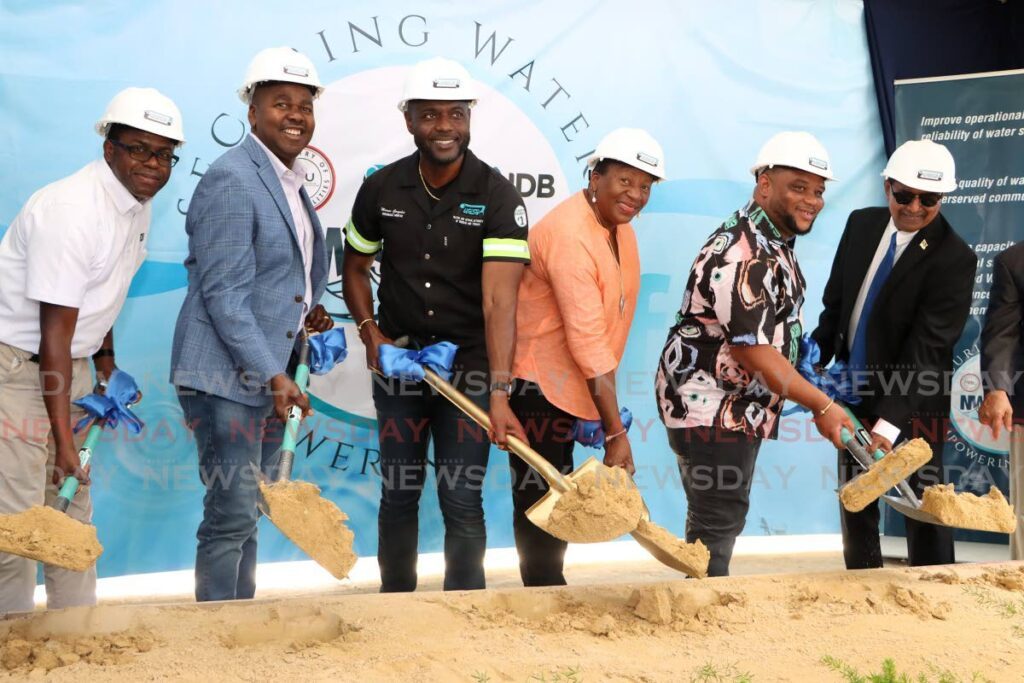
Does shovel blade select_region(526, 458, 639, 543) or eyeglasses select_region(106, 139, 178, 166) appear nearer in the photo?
shovel blade select_region(526, 458, 639, 543)

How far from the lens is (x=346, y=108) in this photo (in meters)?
4.14

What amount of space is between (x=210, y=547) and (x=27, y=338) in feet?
2.46

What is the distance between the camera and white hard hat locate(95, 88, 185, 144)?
9.39 ft

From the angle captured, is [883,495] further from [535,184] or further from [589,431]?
[535,184]

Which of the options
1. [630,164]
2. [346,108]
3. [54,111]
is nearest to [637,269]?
[630,164]

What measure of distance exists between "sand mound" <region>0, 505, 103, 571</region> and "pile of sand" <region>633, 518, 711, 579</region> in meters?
1.37

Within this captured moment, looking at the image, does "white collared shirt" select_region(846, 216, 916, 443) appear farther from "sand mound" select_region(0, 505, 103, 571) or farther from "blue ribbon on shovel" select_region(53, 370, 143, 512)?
"sand mound" select_region(0, 505, 103, 571)

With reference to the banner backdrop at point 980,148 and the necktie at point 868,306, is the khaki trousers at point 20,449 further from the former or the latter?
the banner backdrop at point 980,148

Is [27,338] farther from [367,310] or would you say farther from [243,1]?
[243,1]

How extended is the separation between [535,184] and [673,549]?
198cm

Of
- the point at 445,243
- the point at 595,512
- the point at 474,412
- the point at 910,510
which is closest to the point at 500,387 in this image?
the point at 474,412

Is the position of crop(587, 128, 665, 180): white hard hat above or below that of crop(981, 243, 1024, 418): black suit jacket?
above

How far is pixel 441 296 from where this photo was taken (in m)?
3.23

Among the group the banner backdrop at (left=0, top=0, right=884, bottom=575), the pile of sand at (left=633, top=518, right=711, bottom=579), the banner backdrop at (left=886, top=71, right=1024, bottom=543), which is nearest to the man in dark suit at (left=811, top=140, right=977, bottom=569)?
the pile of sand at (left=633, top=518, right=711, bottom=579)
